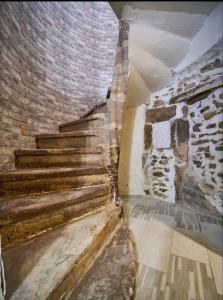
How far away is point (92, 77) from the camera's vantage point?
12.0ft

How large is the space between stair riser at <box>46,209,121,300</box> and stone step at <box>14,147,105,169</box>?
0.65 m

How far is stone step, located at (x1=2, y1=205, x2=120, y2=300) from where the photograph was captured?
80 cm

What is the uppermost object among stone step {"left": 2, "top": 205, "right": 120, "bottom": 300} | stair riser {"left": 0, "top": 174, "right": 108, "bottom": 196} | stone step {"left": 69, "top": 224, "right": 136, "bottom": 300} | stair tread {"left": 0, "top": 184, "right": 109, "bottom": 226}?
stair riser {"left": 0, "top": 174, "right": 108, "bottom": 196}

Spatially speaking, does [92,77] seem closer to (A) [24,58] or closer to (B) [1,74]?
(A) [24,58]

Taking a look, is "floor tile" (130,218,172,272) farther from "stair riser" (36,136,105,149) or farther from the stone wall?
"stair riser" (36,136,105,149)

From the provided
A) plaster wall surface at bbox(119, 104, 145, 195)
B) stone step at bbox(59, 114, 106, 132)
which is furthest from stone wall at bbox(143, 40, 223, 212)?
stone step at bbox(59, 114, 106, 132)

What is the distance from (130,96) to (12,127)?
2.06 meters

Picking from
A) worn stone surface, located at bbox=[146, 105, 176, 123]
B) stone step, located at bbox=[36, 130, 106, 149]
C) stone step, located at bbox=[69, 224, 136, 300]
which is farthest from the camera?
worn stone surface, located at bbox=[146, 105, 176, 123]

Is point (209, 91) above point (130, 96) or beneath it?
beneath

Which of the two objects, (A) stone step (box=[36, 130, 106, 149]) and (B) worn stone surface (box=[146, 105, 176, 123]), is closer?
(A) stone step (box=[36, 130, 106, 149])

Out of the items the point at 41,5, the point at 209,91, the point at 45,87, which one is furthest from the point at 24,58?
the point at 209,91

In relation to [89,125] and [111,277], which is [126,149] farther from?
[111,277]

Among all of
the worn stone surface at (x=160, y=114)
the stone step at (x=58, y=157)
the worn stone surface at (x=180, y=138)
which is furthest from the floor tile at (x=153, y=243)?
the worn stone surface at (x=160, y=114)

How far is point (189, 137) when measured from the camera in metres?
2.70
